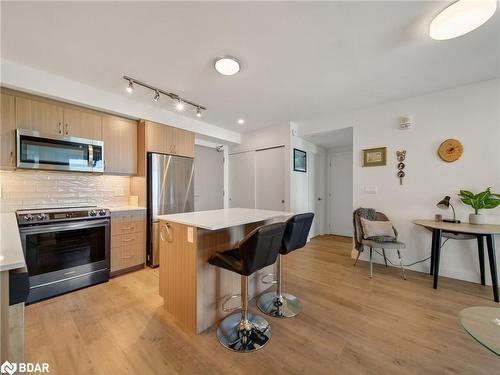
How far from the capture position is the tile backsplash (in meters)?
2.42

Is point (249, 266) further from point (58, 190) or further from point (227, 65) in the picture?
point (58, 190)

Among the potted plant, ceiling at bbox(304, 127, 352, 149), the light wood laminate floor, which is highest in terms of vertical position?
ceiling at bbox(304, 127, 352, 149)

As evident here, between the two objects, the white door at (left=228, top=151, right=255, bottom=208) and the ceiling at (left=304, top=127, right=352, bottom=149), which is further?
the white door at (left=228, top=151, right=255, bottom=208)

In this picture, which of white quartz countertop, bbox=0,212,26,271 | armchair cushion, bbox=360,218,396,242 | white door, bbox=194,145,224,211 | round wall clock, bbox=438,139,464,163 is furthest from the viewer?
white door, bbox=194,145,224,211

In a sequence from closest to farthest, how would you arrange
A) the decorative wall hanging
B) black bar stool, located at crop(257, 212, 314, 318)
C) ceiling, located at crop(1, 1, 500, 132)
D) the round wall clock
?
1. ceiling, located at crop(1, 1, 500, 132)
2. black bar stool, located at crop(257, 212, 314, 318)
3. the round wall clock
4. the decorative wall hanging

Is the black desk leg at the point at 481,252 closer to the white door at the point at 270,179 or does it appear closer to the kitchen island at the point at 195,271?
the kitchen island at the point at 195,271

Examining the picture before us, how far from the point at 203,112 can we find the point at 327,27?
238cm

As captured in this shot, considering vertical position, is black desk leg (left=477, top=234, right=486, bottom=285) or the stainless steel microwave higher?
the stainless steel microwave

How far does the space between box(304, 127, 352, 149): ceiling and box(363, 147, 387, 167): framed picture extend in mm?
578

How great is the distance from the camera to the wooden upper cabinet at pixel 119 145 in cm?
293

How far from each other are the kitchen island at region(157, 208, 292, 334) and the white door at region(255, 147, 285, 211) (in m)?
2.24

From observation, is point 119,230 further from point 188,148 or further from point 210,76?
point 210,76

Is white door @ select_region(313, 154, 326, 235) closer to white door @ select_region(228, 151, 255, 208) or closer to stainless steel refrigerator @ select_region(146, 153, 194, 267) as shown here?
white door @ select_region(228, 151, 255, 208)

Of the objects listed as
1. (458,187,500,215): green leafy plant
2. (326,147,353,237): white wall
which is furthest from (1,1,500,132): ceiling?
(326,147,353,237): white wall
